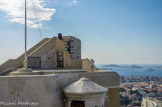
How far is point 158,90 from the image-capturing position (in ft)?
325

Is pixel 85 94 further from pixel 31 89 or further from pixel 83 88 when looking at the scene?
pixel 31 89

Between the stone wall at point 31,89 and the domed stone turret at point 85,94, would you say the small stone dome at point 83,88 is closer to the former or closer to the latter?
the domed stone turret at point 85,94

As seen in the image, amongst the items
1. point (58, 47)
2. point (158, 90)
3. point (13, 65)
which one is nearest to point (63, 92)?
point (13, 65)

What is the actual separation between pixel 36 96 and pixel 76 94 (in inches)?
59.9

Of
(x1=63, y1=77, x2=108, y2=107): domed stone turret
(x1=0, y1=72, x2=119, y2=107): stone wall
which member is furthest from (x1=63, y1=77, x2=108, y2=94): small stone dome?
(x1=0, y1=72, x2=119, y2=107): stone wall

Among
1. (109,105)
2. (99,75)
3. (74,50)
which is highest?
(74,50)

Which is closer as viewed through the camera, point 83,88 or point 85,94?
point 85,94

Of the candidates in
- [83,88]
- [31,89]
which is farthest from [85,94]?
[31,89]

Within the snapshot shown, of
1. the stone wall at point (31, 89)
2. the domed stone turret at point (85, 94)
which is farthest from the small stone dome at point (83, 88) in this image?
the stone wall at point (31, 89)

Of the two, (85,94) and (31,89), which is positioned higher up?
(31,89)

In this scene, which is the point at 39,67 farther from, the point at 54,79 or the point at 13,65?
the point at 54,79

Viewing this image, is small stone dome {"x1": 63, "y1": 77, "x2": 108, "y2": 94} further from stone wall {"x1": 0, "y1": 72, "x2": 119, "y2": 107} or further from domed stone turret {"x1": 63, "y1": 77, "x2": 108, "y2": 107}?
stone wall {"x1": 0, "y1": 72, "x2": 119, "y2": 107}

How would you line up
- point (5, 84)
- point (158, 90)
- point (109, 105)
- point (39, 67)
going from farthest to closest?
point (158, 90), point (39, 67), point (109, 105), point (5, 84)

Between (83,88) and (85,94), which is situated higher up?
(83,88)
